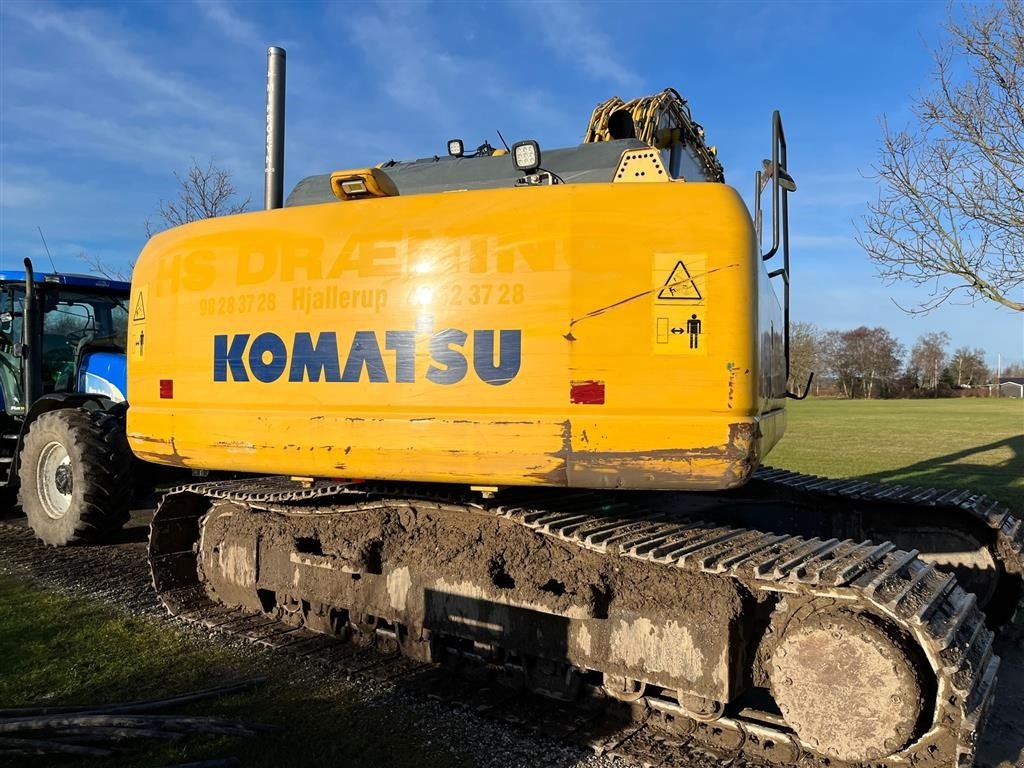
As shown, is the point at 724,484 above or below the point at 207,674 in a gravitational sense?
above

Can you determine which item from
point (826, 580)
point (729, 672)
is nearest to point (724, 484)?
point (826, 580)

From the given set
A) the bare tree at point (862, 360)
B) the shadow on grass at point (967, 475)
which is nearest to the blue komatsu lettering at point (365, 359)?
the shadow on grass at point (967, 475)

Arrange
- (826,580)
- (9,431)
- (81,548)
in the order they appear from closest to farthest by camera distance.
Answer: (826,580) < (81,548) < (9,431)

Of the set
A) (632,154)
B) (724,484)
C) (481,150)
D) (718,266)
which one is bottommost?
(724,484)

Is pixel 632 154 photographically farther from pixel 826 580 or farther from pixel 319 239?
pixel 826 580

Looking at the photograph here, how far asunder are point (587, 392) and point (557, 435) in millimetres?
217

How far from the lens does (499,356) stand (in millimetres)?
3197

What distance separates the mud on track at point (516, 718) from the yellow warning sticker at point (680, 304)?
1775 mm

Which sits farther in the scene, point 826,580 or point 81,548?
point 81,548

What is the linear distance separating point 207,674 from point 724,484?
306cm

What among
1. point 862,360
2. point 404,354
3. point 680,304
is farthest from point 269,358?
point 862,360

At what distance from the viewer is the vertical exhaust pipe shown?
497 centimetres

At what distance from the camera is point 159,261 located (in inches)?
164

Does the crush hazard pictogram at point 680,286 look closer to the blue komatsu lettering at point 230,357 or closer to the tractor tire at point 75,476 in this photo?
the blue komatsu lettering at point 230,357
